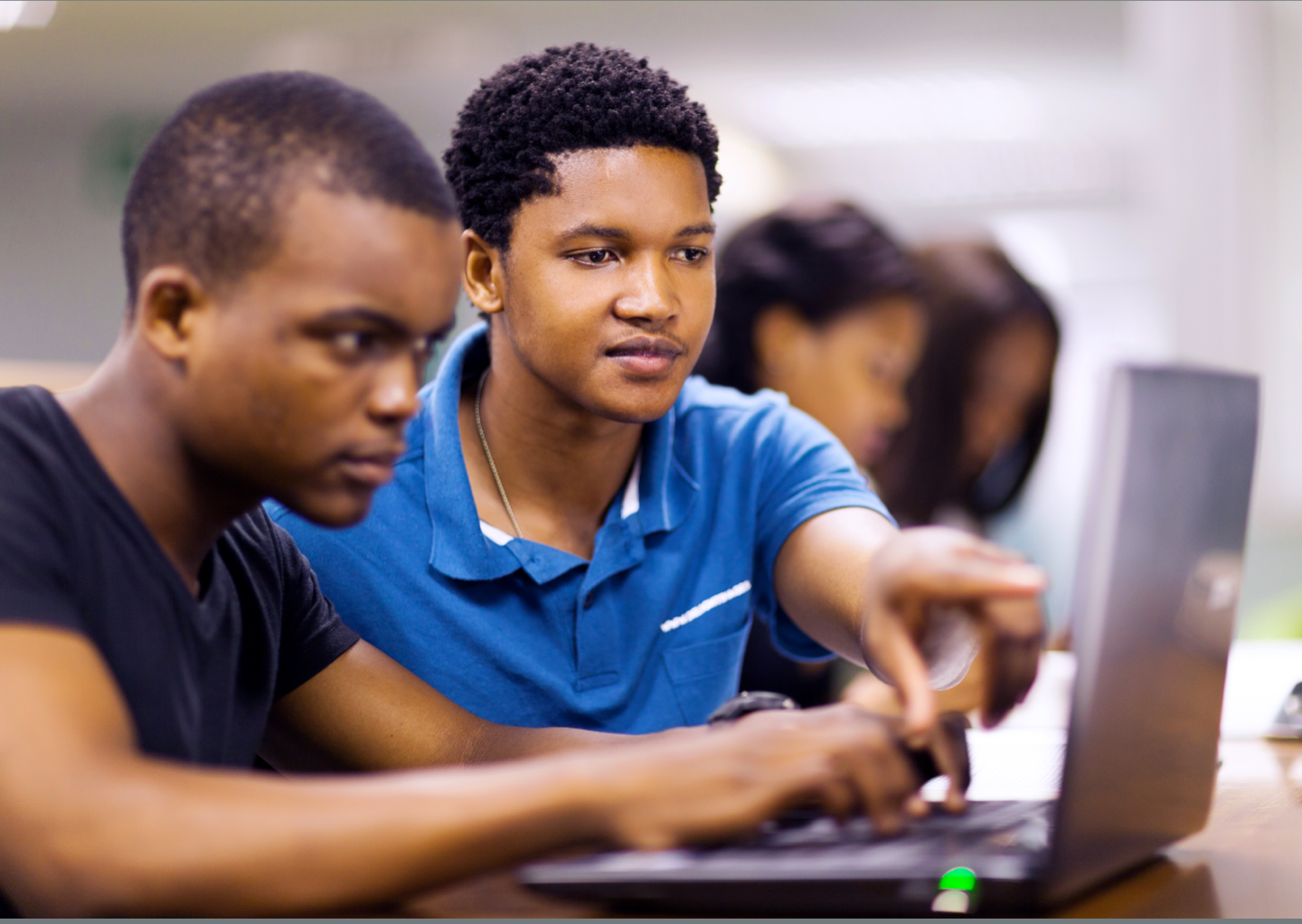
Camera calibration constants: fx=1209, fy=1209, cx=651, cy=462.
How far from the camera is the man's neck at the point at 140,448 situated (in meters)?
0.66

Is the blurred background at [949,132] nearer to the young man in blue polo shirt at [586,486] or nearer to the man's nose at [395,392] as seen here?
the young man in blue polo shirt at [586,486]

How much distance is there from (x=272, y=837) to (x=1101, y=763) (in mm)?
378

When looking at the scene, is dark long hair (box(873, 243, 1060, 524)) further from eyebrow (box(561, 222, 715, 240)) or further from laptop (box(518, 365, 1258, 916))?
laptop (box(518, 365, 1258, 916))

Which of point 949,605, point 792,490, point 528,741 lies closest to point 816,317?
point 792,490

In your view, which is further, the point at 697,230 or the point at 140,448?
the point at 697,230

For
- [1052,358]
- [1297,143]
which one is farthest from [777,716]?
[1297,143]

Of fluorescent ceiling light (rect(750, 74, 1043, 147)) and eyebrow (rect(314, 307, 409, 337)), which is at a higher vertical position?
fluorescent ceiling light (rect(750, 74, 1043, 147))

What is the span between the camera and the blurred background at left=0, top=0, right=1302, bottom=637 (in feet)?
10.1

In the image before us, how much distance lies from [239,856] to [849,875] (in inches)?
10.3

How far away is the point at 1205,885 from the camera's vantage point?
0.66 metres

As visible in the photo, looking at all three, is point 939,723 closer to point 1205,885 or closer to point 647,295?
point 1205,885

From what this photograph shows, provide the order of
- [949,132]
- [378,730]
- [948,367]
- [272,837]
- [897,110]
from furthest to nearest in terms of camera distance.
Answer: [949,132], [897,110], [948,367], [378,730], [272,837]

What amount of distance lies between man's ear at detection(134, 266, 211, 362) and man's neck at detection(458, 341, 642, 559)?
1.73ft

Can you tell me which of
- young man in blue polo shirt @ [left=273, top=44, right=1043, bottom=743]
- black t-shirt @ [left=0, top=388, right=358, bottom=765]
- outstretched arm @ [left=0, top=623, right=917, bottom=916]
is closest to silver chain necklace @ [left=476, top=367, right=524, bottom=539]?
young man in blue polo shirt @ [left=273, top=44, right=1043, bottom=743]
